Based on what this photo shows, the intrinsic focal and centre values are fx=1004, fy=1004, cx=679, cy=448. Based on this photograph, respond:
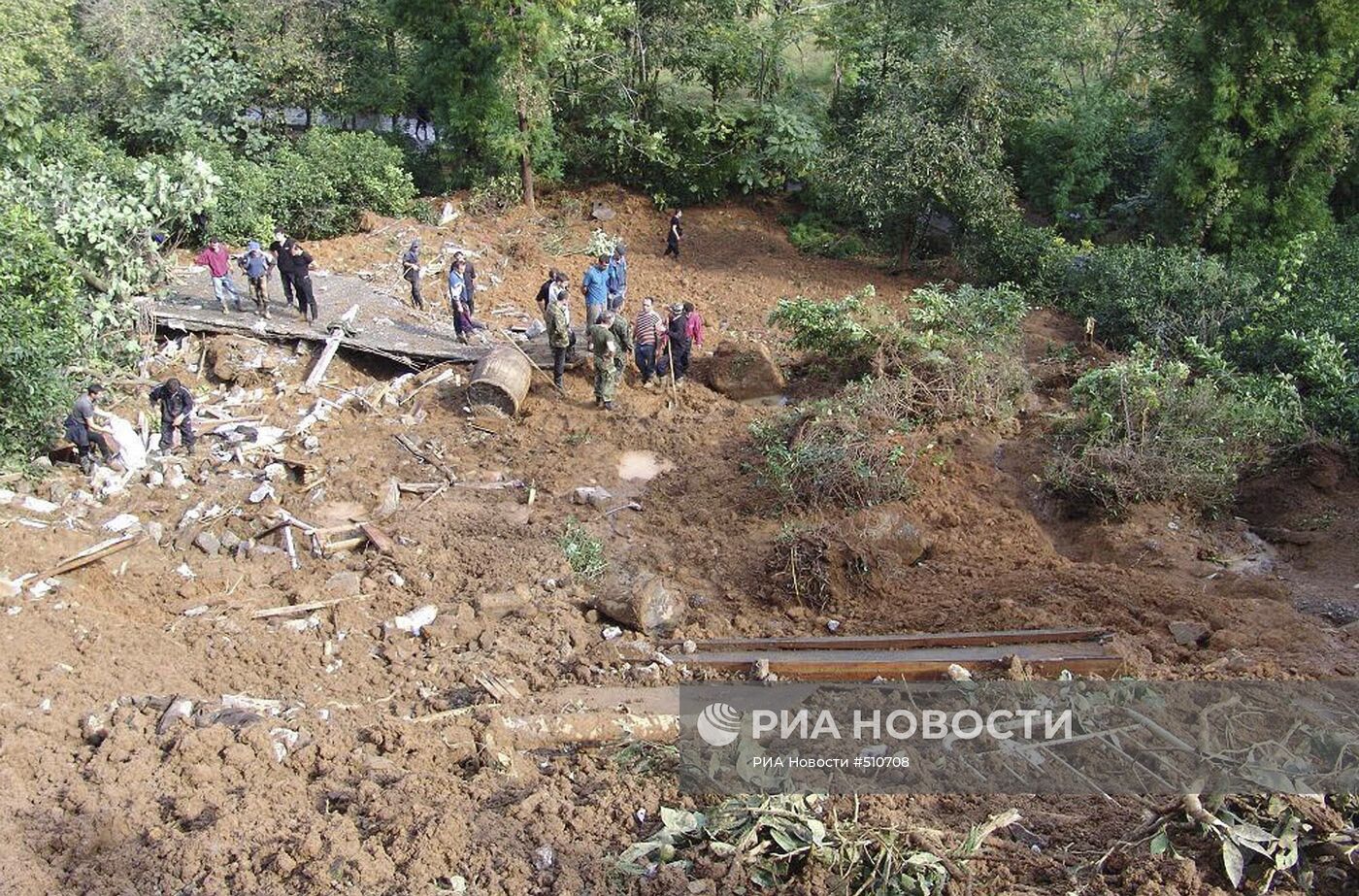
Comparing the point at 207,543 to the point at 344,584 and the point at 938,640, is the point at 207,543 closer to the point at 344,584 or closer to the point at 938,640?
the point at 344,584

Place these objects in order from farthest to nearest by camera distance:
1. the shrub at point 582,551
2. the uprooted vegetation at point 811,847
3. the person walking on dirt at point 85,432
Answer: the person walking on dirt at point 85,432, the shrub at point 582,551, the uprooted vegetation at point 811,847

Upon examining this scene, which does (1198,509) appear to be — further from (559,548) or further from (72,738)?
(72,738)

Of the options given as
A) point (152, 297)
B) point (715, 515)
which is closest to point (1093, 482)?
point (715, 515)

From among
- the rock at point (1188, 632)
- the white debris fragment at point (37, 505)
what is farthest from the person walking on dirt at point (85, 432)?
the rock at point (1188, 632)

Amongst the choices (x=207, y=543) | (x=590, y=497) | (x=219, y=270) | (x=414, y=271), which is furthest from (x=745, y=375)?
(x=219, y=270)

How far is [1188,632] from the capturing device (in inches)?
321

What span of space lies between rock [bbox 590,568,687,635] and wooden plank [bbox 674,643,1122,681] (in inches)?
26.7

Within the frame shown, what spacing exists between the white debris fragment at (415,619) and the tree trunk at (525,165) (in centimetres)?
1279

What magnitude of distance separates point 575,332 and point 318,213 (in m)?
6.39

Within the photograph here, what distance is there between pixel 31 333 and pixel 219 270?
3081 millimetres

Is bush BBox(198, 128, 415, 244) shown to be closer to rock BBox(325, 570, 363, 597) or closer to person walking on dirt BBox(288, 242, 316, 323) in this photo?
person walking on dirt BBox(288, 242, 316, 323)

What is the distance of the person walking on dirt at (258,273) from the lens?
14.1 m

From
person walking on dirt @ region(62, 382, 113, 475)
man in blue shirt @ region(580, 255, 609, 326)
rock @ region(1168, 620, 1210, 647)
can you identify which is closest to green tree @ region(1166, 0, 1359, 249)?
man in blue shirt @ region(580, 255, 609, 326)

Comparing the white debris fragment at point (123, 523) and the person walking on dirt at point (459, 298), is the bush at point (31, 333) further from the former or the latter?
the person walking on dirt at point (459, 298)
